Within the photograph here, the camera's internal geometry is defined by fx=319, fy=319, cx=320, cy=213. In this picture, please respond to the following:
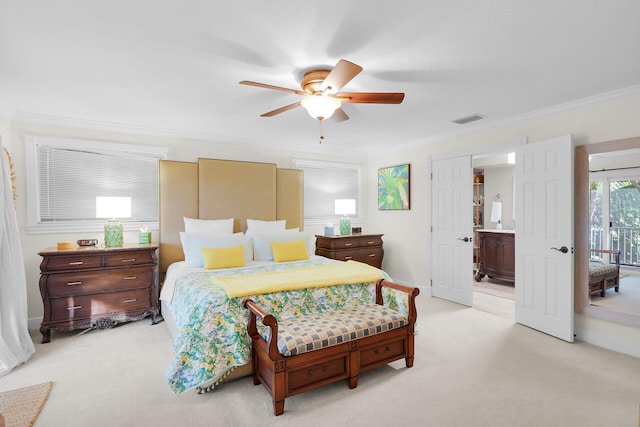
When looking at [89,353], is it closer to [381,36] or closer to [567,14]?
[381,36]

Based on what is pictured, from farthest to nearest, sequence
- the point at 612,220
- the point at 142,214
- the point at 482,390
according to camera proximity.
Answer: the point at 142,214 → the point at 612,220 → the point at 482,390

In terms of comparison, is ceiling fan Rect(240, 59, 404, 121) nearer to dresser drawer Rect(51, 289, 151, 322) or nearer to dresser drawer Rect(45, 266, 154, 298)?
dresser drawer Rect(45, 266, 154, 298)

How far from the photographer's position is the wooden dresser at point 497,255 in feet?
17.8

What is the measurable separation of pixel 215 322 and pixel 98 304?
199cm

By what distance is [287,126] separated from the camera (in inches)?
166

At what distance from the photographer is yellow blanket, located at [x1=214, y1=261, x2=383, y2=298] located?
2585mm

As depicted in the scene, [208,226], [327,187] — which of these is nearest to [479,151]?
[327,187]

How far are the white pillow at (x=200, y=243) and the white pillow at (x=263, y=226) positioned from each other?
1.80 ft

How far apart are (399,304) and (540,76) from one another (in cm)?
232

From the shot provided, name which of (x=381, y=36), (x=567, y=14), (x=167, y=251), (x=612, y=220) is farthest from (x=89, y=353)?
(x=612, y=220)

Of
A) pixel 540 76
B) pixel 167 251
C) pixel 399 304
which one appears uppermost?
pixel 540 76

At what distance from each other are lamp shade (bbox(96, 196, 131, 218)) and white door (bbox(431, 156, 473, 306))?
419 cm

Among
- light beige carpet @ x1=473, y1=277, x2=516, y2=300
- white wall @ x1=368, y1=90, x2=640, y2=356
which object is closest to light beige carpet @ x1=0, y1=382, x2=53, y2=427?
white wall @ x1=368, y1=90, x2=640, y2=356

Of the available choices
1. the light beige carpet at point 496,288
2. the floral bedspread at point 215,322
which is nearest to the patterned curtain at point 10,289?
the floral bedspread at point 215,322
